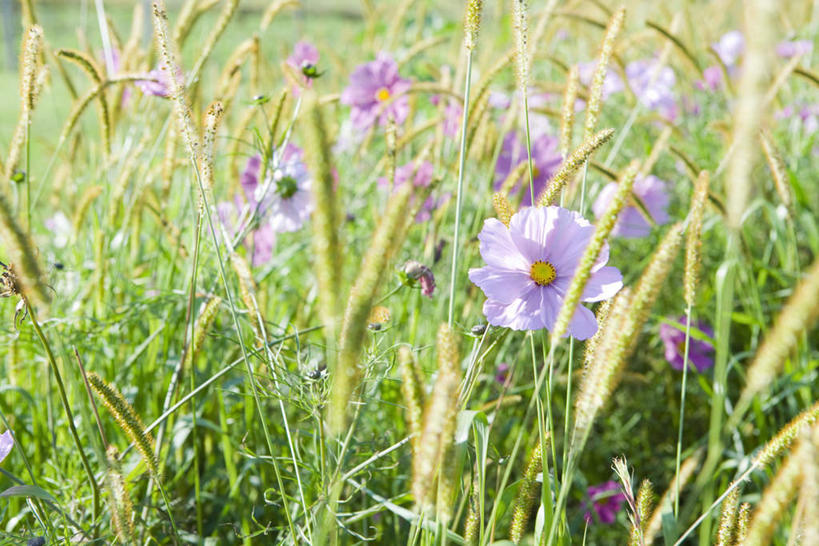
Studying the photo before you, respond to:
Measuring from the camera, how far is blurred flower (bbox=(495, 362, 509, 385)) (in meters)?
1.41

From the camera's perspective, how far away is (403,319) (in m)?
1.43

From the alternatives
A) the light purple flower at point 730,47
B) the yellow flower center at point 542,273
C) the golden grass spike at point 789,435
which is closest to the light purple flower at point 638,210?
the yellow flower center at point 542,273

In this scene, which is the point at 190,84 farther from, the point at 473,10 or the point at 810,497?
the point at 810,497

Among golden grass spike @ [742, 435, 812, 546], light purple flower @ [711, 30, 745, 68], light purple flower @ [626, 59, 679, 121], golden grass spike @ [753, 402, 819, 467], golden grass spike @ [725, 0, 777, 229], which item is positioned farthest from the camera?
light purple flower @ [711, 30, 745, 68]

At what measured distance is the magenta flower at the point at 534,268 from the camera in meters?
0.76

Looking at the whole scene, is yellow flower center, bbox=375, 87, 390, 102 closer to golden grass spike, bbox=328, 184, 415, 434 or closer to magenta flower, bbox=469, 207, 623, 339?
A: magenta flower, bbox=469, 207, 623, 339

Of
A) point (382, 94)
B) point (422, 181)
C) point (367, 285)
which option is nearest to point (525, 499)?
point (367, 285)

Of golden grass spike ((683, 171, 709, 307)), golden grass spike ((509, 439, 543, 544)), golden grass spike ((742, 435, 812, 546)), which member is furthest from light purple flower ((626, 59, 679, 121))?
golden grass spike ((742, 435, 812, 546))

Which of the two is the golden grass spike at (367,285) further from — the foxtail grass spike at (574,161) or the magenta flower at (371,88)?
the magenta flower at (371,88)

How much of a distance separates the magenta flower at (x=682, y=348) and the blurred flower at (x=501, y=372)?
40 centimetres

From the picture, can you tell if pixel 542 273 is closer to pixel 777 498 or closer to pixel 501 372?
pixel 777 498

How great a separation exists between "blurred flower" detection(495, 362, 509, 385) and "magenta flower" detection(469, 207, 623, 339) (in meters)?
0.60

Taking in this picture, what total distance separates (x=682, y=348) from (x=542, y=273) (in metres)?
1.06

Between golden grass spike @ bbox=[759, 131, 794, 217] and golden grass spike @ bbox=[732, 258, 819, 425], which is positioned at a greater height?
golden grass spike @ bbox=[759, 131, 794, 217]
